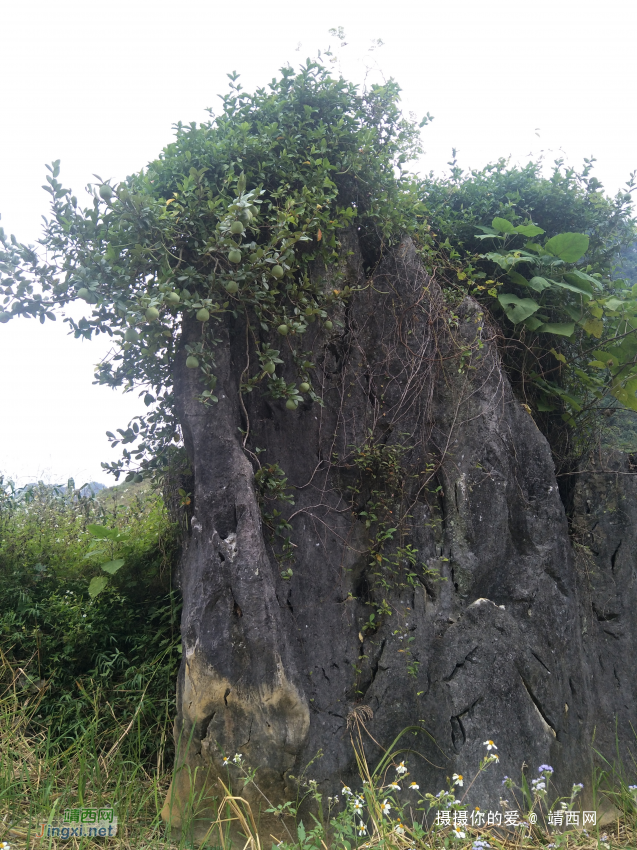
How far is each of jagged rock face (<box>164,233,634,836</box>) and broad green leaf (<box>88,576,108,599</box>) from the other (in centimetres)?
56

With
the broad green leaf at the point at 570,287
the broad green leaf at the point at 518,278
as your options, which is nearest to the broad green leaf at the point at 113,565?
the broad green leaf at the point at 518,278

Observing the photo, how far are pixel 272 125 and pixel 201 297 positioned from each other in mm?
1277

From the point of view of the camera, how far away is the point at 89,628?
3.92 m

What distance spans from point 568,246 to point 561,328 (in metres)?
0.67

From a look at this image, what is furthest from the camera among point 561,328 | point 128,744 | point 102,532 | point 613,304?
point 561,328

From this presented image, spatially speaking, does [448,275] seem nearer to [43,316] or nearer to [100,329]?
[100,329]

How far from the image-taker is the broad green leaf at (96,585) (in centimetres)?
387

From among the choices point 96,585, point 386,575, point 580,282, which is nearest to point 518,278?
point 580,282

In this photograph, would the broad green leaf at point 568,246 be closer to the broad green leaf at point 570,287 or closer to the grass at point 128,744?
the broad green leaf at point 570,287

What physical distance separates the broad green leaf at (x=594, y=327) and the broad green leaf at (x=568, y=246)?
20.1 inches

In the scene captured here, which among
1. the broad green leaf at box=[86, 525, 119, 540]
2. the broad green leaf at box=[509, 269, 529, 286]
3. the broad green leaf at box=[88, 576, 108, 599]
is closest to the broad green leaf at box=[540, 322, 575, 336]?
the broad green leaf at box=[509, 269, 529, 286]

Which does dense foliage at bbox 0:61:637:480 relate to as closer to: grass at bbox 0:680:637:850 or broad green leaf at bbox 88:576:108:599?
broad green leaf at bbox 88:576:108:599

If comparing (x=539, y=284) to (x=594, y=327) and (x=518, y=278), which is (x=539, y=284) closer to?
(x=518, y=278)

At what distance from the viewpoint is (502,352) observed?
4.70 m
